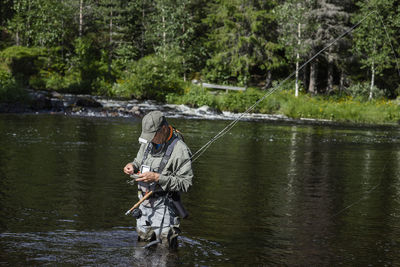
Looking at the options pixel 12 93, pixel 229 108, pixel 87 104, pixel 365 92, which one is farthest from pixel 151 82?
pixel 365 92

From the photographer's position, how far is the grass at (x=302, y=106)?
31.3m

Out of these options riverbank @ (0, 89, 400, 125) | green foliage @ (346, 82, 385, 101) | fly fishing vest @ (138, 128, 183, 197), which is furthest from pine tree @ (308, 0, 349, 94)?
fly fishing vest @ (138, 128, 183, 197)

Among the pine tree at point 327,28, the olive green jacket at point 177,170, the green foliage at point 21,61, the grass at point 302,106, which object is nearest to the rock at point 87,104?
the grass at point 302,106

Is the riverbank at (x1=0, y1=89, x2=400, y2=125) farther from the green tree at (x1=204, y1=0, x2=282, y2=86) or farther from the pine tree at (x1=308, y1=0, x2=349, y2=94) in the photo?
the green tree at (x1=204, y1=0, x2=282, y2=86)

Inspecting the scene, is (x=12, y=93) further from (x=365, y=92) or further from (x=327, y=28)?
(x=327, y=28)

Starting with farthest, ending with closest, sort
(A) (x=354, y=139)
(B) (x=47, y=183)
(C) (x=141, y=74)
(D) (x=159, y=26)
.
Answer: (D) (x=159, y=26)
(C) (x=141, y=74)
(A) (x=354, y=139)
(B) (x=47, y=183)

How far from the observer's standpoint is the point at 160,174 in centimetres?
548

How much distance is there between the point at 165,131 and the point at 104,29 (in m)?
55.0

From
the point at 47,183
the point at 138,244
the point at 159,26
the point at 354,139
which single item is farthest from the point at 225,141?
the point at 159,26

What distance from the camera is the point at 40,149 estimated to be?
15875 mm

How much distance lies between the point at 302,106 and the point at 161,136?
90.4ft

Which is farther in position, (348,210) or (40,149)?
(40,149)

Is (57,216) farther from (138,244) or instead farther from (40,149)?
(40,149)

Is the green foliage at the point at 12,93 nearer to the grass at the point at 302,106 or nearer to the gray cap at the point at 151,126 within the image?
the grass at the point at 302,106
